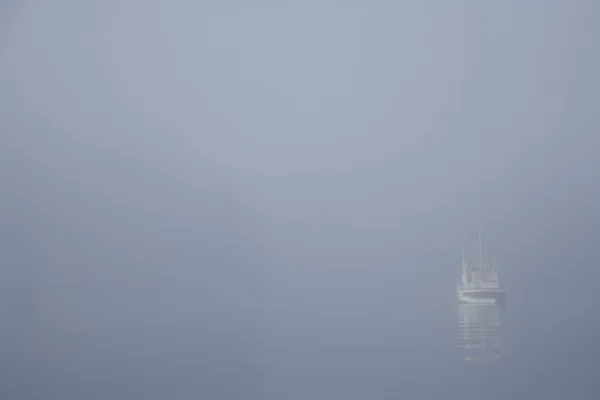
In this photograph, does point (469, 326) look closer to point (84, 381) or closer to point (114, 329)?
point (114, 329)

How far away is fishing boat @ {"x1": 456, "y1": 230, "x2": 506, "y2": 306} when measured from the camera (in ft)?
241

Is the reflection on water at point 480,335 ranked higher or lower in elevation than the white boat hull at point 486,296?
lower

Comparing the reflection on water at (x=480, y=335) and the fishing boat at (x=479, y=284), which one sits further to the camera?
the fishing boat at (x=479, y=284)

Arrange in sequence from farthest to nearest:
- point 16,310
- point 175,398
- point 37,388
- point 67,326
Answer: point 16,310 < point 67,326 < point 37,388 < point 175,398

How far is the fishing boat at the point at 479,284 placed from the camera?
241 ft

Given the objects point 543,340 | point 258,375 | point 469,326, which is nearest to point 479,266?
point 469,326

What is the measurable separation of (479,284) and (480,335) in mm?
27840

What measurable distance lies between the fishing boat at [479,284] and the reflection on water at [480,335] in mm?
1110

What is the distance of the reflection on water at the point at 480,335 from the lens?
3819 cm

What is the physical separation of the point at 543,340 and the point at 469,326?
30.4 ft

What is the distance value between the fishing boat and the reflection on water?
1.11 m

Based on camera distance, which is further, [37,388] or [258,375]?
[258,375]

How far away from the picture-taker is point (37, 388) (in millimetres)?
30828

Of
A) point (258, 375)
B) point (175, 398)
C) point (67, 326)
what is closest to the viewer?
point (175, 398)
